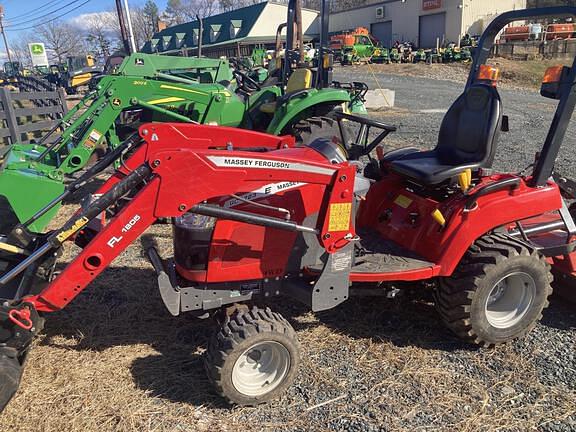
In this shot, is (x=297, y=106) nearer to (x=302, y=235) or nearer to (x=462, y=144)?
(x=462, y=144)

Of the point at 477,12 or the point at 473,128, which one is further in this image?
the point at 477,12

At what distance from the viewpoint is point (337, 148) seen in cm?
307

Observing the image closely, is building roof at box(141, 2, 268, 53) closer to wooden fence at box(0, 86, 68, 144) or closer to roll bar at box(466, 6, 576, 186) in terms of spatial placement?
wooden fence at box(0, 86, 68, 144)

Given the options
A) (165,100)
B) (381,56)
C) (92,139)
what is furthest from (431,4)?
(92,139)

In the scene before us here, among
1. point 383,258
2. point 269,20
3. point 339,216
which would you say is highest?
point 269,20

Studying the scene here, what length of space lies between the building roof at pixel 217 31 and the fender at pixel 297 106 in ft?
118

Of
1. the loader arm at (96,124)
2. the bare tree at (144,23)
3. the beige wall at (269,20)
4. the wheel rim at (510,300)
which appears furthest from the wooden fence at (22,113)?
the bare tree at (144,23)

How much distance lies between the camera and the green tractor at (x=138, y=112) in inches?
192

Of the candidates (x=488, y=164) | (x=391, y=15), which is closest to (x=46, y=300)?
(x=488, y=164)

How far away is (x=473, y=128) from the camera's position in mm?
3441

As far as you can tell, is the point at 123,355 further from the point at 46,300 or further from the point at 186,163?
the point at 186,163

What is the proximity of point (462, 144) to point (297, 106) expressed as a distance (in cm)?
329

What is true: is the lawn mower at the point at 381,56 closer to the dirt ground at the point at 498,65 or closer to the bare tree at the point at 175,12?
the dirt ground at the point at 498,65

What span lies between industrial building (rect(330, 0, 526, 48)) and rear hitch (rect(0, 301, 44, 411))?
38767mm
